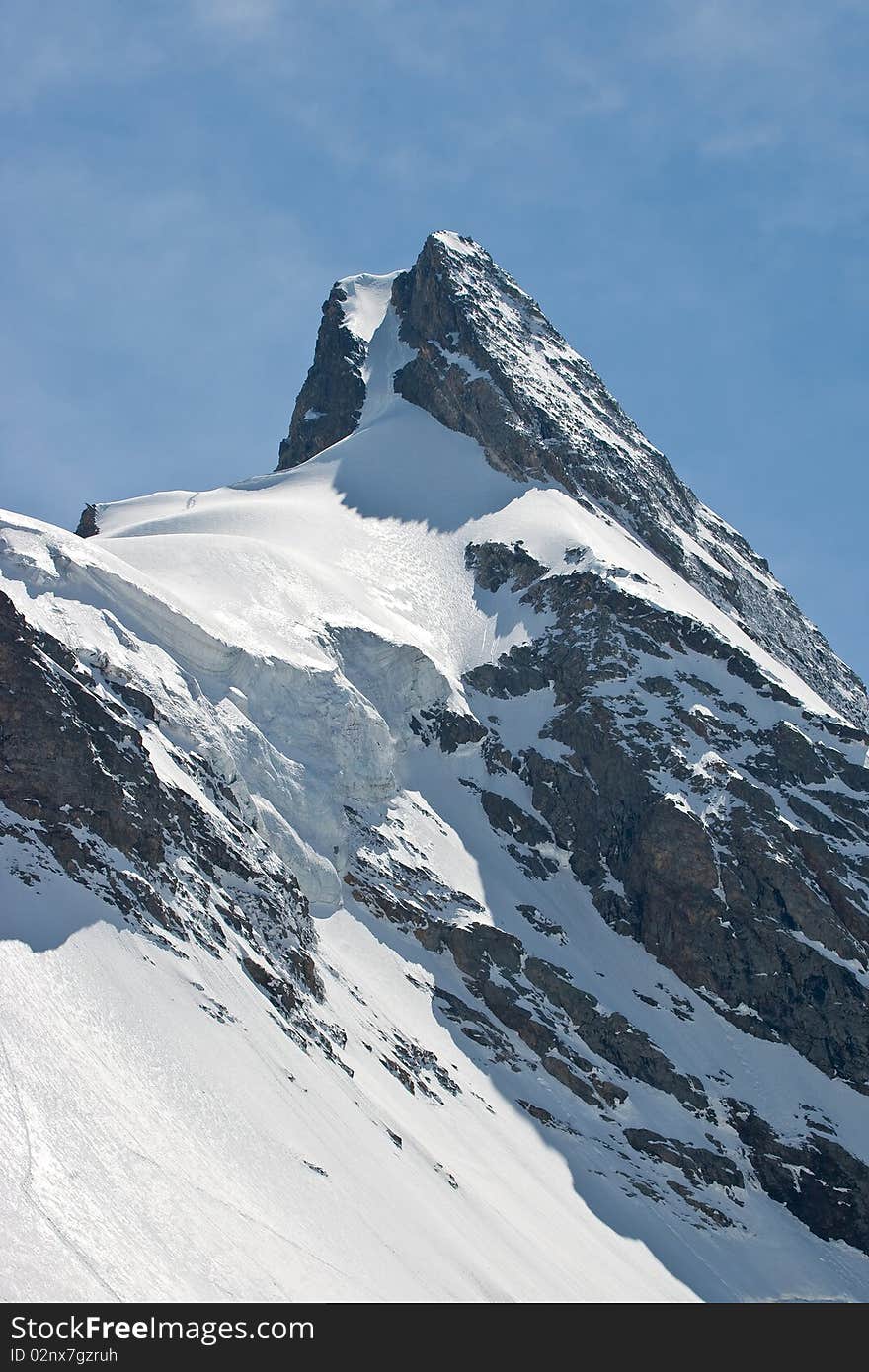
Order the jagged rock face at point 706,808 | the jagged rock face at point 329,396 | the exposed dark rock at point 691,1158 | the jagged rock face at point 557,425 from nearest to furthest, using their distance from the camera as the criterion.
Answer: the exposed dark rock at point 691,1158 < the jagged rock face at point 706,808 < the jagged rock face at point 557,425 < the jagged rock face at point 329,396

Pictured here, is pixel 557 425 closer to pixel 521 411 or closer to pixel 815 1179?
pixel 521 411

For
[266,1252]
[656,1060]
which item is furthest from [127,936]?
[656,1060]

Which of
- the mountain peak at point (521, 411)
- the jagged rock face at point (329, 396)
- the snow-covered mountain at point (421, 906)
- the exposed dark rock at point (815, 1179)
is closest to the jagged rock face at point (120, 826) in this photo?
the snow-covered mountain at point (421, 906)

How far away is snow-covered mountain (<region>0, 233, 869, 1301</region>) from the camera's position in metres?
48.2

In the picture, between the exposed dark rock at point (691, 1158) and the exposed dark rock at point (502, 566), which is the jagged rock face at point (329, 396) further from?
the exposed dark rock at point (691, 1158)

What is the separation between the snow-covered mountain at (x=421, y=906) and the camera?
48.2 m

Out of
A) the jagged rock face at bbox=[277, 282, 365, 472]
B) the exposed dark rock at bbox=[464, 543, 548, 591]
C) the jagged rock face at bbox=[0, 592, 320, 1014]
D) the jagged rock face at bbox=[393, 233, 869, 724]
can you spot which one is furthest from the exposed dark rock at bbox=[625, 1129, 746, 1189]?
the jagged rock face at bbox=[277, 282, 365, 472]

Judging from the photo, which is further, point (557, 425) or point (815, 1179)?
point (557, 425)

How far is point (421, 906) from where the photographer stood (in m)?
78.0

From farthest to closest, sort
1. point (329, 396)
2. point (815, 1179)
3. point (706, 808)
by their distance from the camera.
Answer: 1. point (329, 396)
2. point (706, 808)
3. point (815, 1179)

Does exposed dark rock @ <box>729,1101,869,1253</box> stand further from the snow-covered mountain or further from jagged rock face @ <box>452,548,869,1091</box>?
jagged rock face @ <box>452,548,869,1091</box>

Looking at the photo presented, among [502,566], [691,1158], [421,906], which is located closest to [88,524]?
[502,566]
